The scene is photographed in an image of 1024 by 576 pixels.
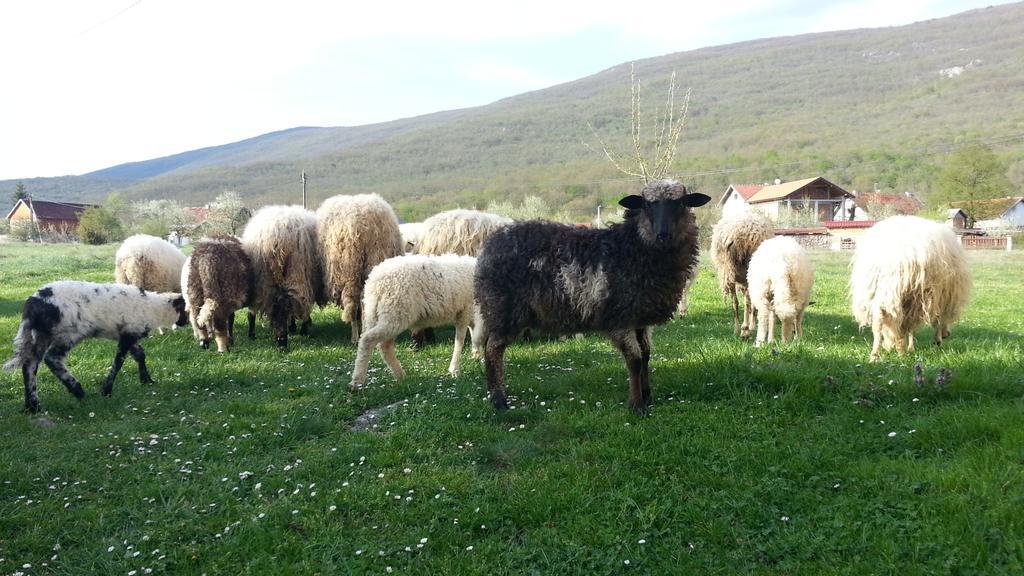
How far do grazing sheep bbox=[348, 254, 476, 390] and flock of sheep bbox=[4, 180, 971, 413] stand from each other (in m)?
0.02

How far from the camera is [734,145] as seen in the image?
117000mm

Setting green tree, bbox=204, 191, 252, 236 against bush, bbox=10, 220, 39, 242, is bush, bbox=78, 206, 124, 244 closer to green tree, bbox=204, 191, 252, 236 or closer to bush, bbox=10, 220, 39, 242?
bush, bbox=10, 220, 39, 242

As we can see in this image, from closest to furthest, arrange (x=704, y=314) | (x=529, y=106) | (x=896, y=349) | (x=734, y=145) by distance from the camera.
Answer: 1. (x=896, y=349)
2. (x=704, y=314)
3. (x=734, y=145)
4. (x=529, y=106)

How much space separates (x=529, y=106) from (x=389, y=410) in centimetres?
19666

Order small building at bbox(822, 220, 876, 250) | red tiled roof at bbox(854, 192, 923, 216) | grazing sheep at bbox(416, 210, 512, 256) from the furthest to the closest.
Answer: red tiled roof at bbox(854, 192, 923, 216), small building at bbox(822, 220, 876, 250), grazing sheep at bbox(416, 210, 512, 256)

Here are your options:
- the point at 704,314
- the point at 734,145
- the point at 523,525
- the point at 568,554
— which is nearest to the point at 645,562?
the point at 568,554

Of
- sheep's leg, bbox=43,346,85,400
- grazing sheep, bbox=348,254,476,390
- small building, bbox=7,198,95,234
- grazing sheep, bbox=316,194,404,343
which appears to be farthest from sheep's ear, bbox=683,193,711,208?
small building, bbox=7,198,95,234

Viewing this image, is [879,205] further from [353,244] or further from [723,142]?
[353,244]

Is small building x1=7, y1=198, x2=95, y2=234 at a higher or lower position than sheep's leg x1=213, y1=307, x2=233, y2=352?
higher

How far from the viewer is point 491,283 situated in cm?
710

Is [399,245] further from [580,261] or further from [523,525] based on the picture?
[523,525]

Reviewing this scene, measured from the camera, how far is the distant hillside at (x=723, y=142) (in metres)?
91.7

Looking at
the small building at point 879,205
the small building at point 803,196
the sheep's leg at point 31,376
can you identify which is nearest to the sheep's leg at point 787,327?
the sheep's leg at point 31,376

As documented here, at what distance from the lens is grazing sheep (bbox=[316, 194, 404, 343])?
11.3m
